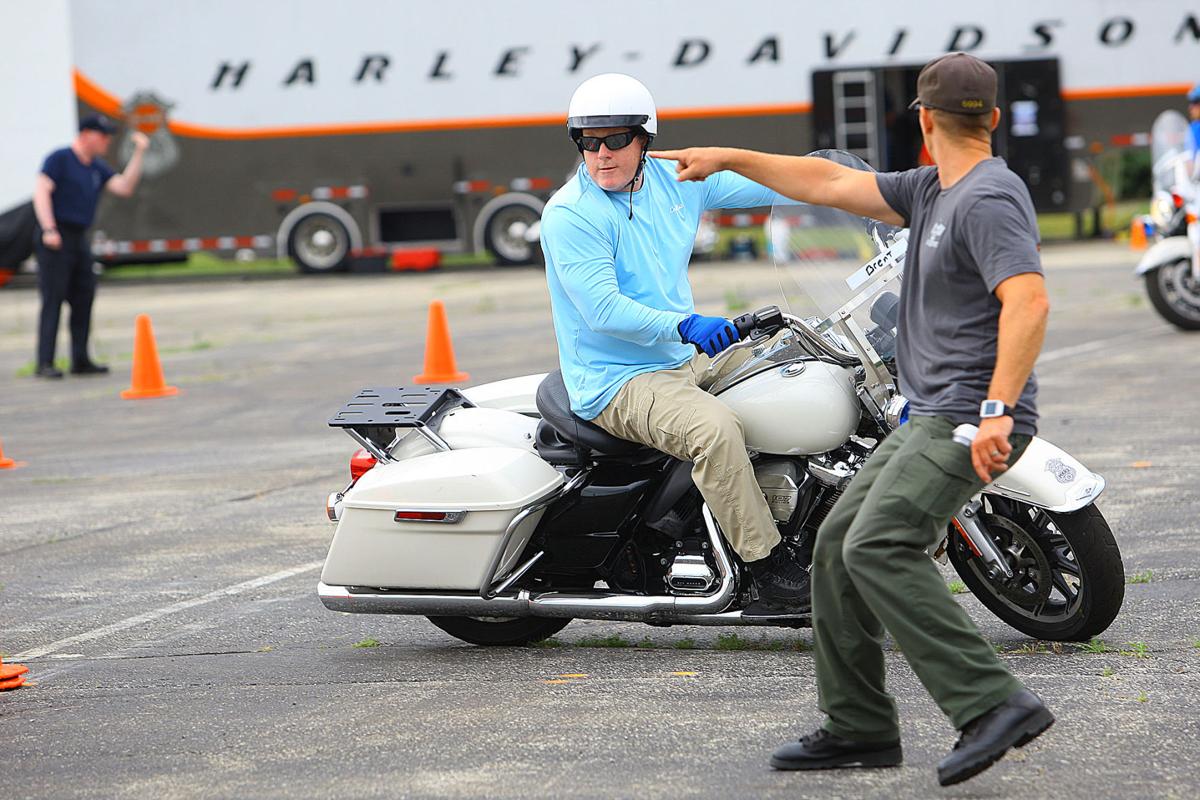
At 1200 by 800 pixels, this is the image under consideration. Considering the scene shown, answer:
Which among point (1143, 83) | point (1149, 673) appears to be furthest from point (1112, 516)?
point (1143, 83)

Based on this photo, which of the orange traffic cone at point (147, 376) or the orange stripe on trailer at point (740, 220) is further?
the orange stripe on trailer at point (740, 220)

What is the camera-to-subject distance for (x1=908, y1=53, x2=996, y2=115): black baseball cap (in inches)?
163

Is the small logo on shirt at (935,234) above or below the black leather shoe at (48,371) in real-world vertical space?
above

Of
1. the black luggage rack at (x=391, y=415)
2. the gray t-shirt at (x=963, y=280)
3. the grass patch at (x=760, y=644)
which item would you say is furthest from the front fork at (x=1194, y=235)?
the gray t-shirt at (x=963, y=280)

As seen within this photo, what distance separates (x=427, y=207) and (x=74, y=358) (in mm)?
10645

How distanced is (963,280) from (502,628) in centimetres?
241

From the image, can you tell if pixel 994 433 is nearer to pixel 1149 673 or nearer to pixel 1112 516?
pixel 1149 673

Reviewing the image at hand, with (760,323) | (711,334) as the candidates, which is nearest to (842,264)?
(760,323)

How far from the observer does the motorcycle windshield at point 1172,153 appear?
1391 centimetres

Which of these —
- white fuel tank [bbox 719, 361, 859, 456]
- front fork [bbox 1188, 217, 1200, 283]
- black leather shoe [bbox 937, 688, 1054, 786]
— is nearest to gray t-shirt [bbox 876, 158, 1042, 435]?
black leather shoe [bbox 937, 688, 1054, 786]

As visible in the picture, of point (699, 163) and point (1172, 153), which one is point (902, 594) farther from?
point (1172, 153)

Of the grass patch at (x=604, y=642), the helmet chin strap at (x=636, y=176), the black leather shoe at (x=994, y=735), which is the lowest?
the grass patch at (x=604, y=642)

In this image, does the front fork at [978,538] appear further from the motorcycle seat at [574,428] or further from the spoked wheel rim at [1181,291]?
the spoked wheel rim at [1181,291]

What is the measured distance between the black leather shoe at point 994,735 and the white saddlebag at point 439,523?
1880 mm
